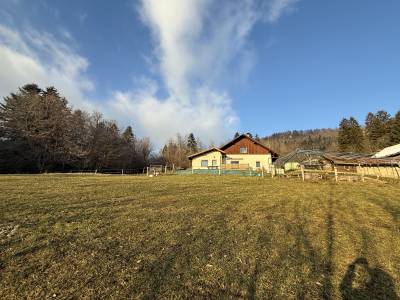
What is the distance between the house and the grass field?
3947 cm

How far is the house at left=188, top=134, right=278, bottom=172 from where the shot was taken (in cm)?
5047

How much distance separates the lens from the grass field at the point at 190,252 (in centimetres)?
475

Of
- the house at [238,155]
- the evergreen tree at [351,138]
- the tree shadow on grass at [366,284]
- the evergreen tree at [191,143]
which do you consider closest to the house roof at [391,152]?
the house at [238,155]

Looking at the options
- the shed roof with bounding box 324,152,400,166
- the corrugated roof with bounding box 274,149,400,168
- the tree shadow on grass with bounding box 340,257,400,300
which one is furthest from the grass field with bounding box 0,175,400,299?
the corrugated roof with bounding box 274,149,400,168

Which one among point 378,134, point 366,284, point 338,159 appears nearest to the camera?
point 366,284

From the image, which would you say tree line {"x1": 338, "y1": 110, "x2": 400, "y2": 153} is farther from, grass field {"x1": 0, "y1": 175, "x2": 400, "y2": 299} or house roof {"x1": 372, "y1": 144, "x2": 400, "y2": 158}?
grass field {"x1": 0, "y1": 175, "x2": 400, "y2": 299}

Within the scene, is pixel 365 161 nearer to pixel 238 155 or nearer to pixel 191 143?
pixel 238 155

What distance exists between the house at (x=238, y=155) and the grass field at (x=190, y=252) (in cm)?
3947

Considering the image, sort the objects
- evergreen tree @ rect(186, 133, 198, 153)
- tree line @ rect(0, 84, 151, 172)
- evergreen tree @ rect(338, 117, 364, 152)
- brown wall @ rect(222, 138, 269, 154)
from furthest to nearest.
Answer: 1. evergreen tree @ rect(186, 133, 198, 153)
2. evergreen tree @ rect(338, 117, 364, 152)
3. brown wall @ rect(222, 138, 269, 154)
4. tree line @ rect(0, 84, 151, 172)

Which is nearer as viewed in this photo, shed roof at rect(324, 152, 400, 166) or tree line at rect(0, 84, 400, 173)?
shed roof at rect(324, 152, 400, 166)

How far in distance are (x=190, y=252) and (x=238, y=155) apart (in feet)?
150

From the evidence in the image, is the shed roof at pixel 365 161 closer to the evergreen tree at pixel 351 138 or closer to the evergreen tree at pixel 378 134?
the evergreen tree at pixel 378 134

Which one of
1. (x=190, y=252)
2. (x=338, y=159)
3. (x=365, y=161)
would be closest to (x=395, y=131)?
(x=338, y=159)

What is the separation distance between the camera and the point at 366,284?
5297 millimetres
